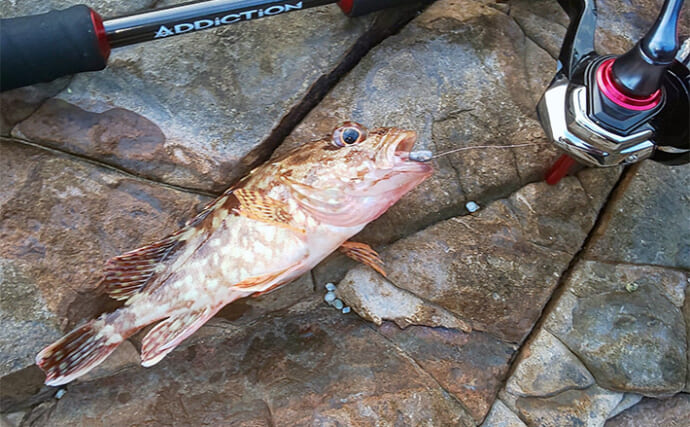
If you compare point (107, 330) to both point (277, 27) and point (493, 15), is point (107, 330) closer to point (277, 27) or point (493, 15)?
point (277, 27)

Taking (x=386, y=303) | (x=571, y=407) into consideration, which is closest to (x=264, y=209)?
(x=386, y=303)

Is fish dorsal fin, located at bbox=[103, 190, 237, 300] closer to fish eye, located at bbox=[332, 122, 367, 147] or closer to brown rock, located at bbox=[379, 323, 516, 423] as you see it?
fish eye, located at bbox=[332, 122, 367, 147]

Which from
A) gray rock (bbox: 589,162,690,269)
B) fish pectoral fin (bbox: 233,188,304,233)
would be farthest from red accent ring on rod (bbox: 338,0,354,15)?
gray rock (bbox: 589,162,690,269)

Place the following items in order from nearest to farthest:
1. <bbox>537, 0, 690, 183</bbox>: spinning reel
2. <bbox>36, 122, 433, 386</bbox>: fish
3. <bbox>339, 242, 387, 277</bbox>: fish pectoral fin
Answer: <bbox>537, 0, 690, 183</bbox>: spinning reel
<bbox>36, 122, 433, 386</bbox>: fish
<bbox>339, 242, 387, 277</bbox>: fish pectoral fin

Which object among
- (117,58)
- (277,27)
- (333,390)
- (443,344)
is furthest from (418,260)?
(117,58)

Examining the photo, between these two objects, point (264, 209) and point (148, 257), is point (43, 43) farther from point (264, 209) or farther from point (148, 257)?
point (264, 209)
